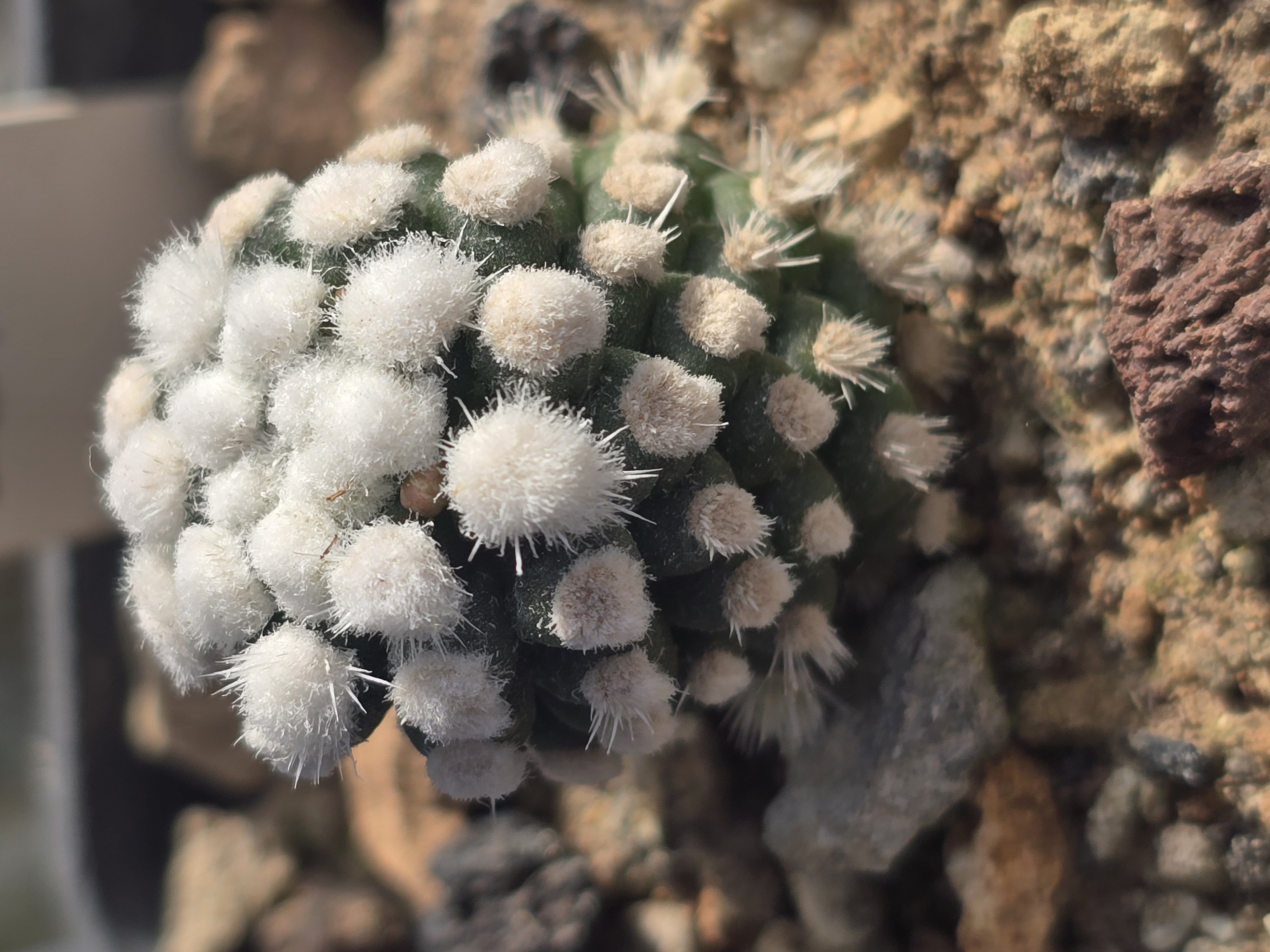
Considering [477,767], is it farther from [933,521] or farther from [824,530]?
Answer: [933,521]

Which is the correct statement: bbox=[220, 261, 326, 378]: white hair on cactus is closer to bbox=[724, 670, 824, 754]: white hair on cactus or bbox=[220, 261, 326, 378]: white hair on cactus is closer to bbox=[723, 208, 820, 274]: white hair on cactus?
bbox=[723, 208, 820, 274]: white hair on cactus

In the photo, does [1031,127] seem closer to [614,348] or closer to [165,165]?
[614,348]

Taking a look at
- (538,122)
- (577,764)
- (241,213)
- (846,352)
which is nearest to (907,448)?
(846,352)

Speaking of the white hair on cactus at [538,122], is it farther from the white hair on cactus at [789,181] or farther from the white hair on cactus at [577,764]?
the white hair on cactus at [577,764]

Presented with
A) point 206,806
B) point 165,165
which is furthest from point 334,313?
point 206,806

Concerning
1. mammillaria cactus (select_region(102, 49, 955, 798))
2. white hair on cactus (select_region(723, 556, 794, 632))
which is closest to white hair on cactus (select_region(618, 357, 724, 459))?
mammillaria cactus (select_region(102, 49, 955, 798))

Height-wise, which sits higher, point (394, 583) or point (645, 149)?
point (645, 149)

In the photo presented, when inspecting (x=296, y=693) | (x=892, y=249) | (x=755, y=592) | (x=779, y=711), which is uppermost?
(x=892, y=249)
